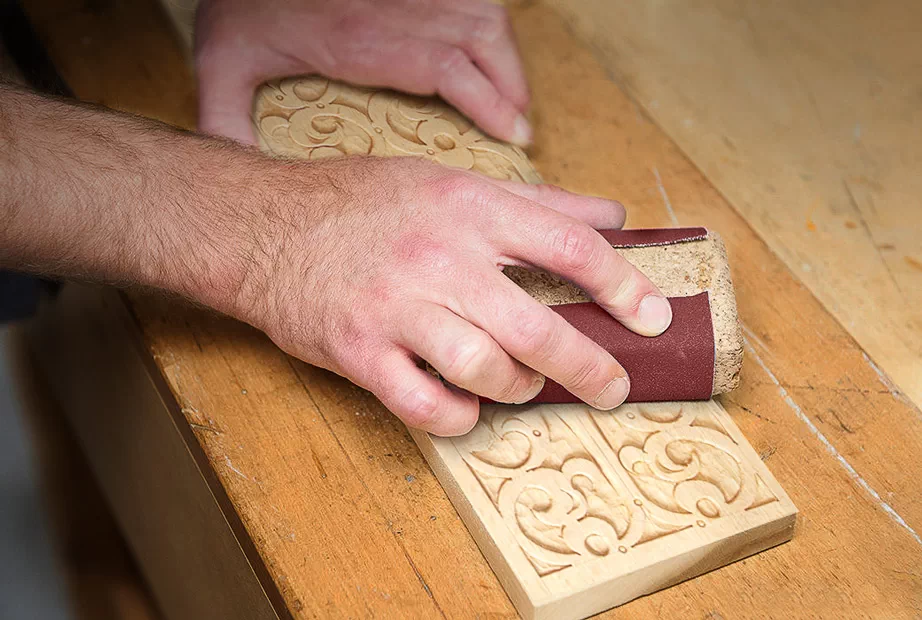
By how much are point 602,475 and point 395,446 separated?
0.22 meters

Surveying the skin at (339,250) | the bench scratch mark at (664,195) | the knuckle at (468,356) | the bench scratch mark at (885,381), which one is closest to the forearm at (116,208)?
the skin at (339,250)

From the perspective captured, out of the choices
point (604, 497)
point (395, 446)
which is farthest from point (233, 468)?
point (604, 497)

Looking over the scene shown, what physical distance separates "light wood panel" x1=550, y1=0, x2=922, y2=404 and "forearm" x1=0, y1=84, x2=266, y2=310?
62cm

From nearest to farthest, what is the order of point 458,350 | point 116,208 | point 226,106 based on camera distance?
point 458,350, point 116,208, point 226,106

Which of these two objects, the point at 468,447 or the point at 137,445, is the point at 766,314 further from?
the point at 137,445

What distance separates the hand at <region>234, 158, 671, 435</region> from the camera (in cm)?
86

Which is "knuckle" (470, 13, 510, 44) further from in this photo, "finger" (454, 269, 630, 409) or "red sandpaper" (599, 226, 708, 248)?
"finger" (454, 269, 630, 409)

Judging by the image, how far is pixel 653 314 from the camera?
0.91 m

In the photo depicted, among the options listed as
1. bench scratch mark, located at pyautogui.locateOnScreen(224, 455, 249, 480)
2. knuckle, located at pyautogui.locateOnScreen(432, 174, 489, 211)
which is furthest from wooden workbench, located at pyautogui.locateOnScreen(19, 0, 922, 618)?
knuckle, located at pyautogui.locateOnScreen(432, 174, 489, 211)

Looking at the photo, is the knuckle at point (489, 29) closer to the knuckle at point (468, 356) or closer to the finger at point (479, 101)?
the finger at point (479, 101)

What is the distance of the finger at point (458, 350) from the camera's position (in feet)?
2.78

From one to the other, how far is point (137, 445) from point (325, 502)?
0.49 m

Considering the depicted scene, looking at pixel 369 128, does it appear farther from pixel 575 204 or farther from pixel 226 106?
pixel 575 204

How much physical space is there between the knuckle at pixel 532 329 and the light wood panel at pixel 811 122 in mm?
485
